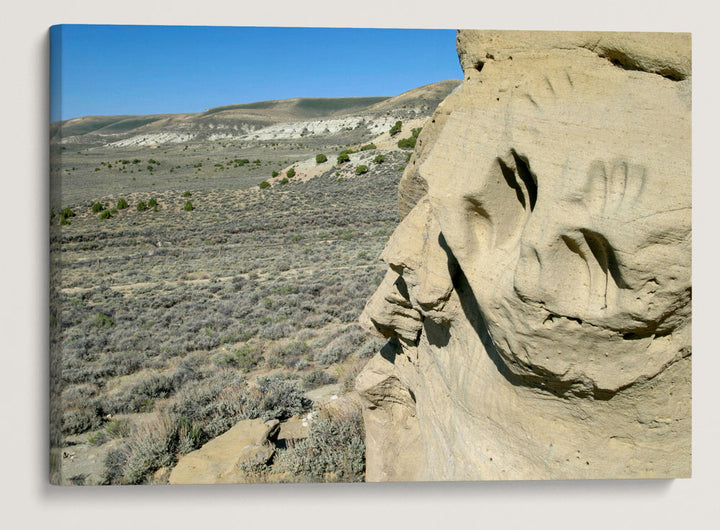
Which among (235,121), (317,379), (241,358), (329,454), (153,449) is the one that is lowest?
(329,454)

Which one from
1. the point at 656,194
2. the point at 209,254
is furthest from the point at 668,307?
the point at 209,254

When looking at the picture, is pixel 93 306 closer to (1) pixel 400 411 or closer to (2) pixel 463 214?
(1) pixel 400 411

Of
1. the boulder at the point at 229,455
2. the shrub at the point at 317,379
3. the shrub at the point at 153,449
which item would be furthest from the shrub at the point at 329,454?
the shrub at the point at 317,379

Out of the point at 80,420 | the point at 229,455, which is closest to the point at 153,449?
the point at 229,455

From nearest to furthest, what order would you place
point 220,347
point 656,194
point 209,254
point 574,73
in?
point 656,194 → point 574,73 → point 220,347 → point 209,254

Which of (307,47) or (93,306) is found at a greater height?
(307,47)

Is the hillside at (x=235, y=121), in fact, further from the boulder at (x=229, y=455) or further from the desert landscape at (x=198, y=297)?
the boulder at (x=229, y=455)

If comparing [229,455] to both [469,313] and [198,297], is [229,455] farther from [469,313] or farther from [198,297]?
[198,297]

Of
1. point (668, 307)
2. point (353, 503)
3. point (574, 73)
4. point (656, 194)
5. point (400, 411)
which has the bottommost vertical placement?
point (353, 503)

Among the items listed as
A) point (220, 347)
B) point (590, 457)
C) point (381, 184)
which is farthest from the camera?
point (381, 184)
